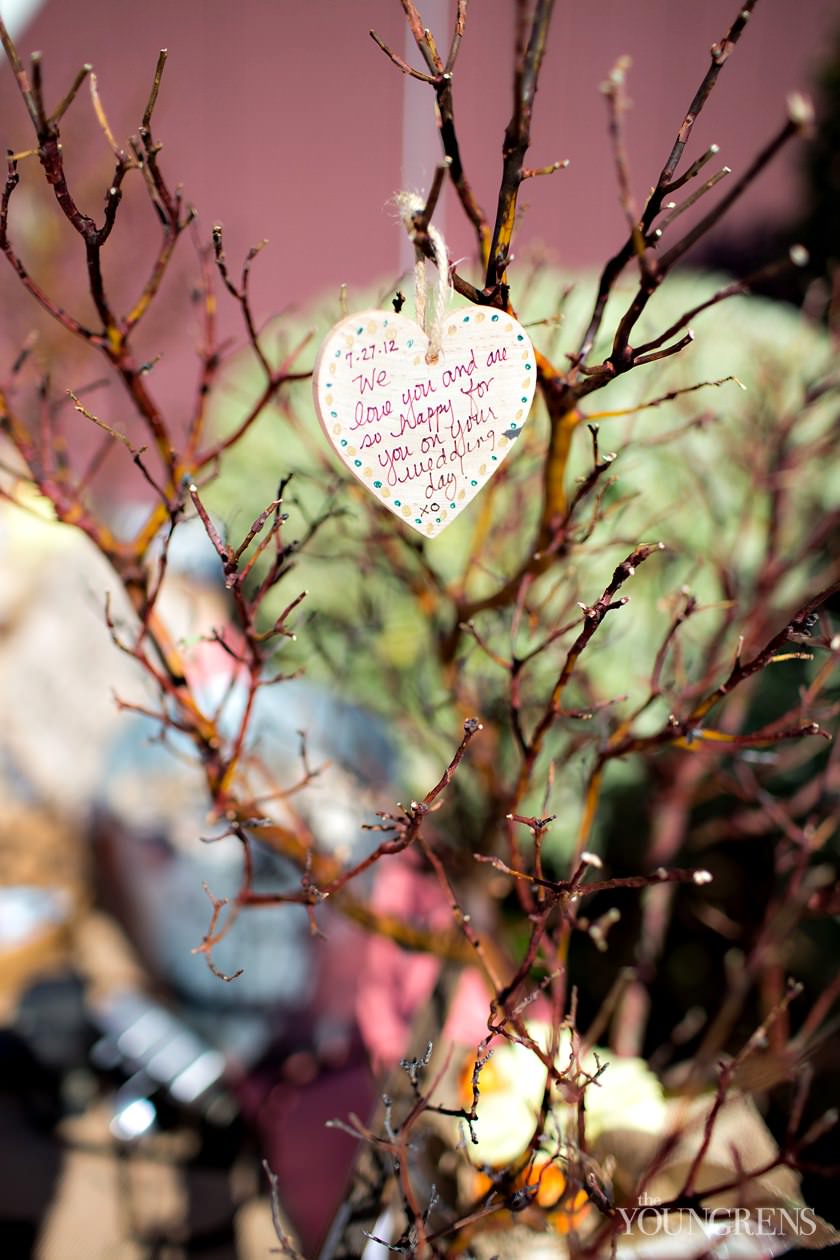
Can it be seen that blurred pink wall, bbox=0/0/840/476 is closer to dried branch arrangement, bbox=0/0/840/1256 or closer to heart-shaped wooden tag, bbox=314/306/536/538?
dried branch arrangement, bbox=0/0/840/1256

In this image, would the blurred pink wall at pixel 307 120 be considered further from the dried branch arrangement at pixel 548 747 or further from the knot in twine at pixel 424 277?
the knot in twine at pixel 424 277

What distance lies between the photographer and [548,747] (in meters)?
1.56

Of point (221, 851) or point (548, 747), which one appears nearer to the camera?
point (548, 747)

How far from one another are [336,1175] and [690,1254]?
0.71 m

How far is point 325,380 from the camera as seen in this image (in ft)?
1.97

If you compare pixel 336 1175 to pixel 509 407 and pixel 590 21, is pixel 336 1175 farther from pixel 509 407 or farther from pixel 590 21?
pixel 590 21

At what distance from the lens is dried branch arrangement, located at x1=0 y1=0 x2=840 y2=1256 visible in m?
0.58

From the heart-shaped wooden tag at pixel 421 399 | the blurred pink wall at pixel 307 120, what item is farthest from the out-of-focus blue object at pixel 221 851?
the blurred pink wall at pixel 307 120

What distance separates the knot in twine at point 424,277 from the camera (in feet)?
1.84

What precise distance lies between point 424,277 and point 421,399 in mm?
77

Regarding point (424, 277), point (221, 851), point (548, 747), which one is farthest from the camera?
point (221, 851)

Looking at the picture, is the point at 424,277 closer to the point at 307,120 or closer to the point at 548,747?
the point at 548,747

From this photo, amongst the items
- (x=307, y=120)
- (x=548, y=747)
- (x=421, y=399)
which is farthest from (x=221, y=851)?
(x=307, y=120)

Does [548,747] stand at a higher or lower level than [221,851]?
lower
